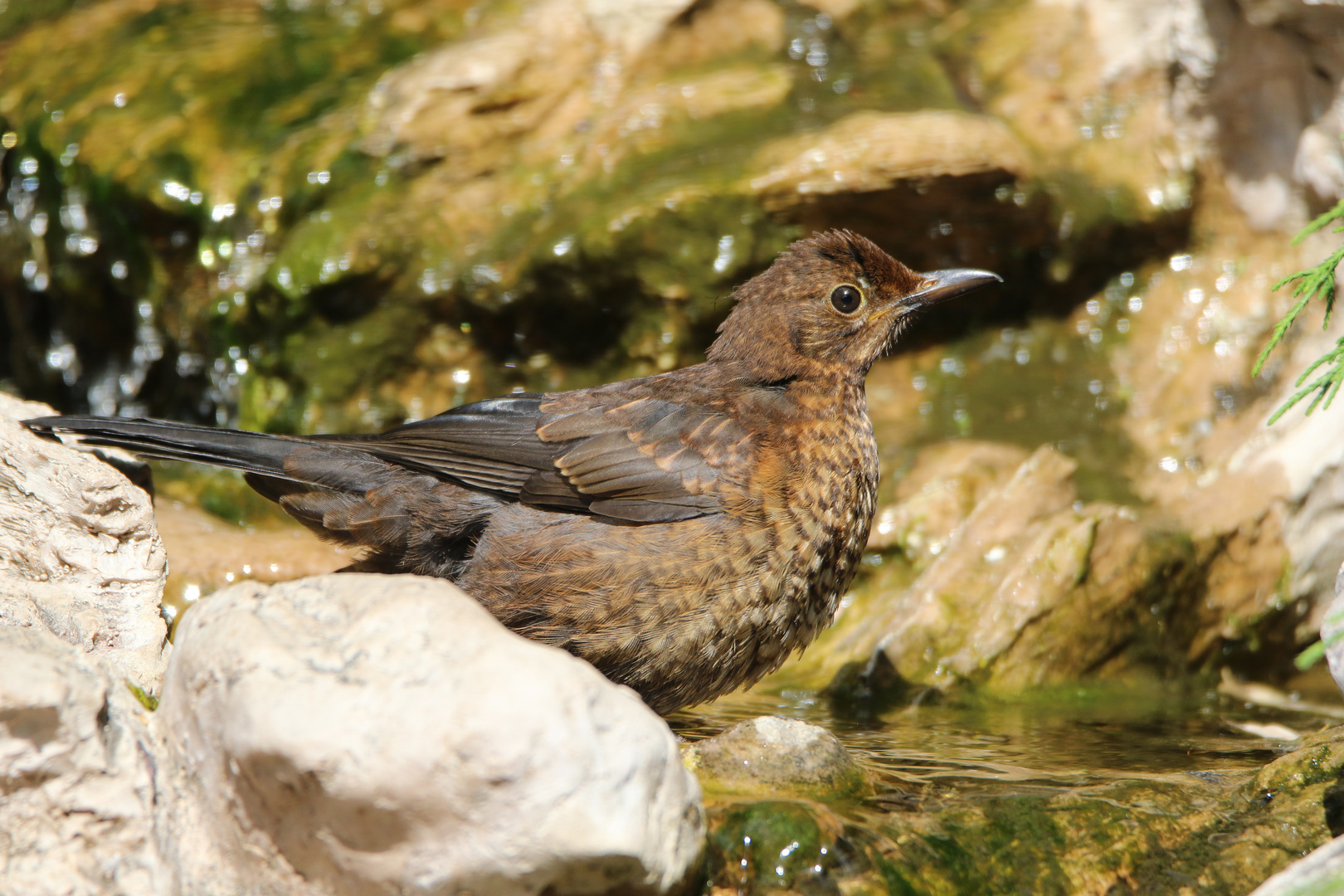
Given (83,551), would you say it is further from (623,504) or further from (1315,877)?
(1315,877)

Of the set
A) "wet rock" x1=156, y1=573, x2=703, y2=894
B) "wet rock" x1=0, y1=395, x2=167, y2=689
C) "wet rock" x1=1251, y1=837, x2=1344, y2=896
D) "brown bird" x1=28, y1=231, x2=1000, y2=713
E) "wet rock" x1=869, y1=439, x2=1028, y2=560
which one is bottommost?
"wet rock" x1=869, y1=439, x2=1028, y2=560

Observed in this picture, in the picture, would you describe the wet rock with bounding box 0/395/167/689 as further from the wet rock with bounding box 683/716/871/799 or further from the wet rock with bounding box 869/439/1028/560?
the wet rock with bounding box 869/439/1028/560

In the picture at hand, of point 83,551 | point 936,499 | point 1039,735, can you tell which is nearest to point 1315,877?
point 1039,735

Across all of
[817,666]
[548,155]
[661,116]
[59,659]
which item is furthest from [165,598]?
[661,116]

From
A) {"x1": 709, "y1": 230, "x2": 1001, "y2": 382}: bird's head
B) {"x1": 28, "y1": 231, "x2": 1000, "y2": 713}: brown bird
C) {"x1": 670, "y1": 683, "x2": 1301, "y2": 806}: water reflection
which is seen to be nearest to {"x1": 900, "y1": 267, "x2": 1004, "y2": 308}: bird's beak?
{"x1": 709, "y1": 230, "x2": 1001, "y2": 382}: bird's head

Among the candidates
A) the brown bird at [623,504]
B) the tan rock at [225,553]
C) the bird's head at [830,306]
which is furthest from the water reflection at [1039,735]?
the tan rock at [225,553]

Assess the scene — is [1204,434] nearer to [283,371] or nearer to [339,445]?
[339,445]

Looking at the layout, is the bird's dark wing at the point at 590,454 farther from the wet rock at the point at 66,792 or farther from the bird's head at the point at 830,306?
the wet rock at the point at 66,792
